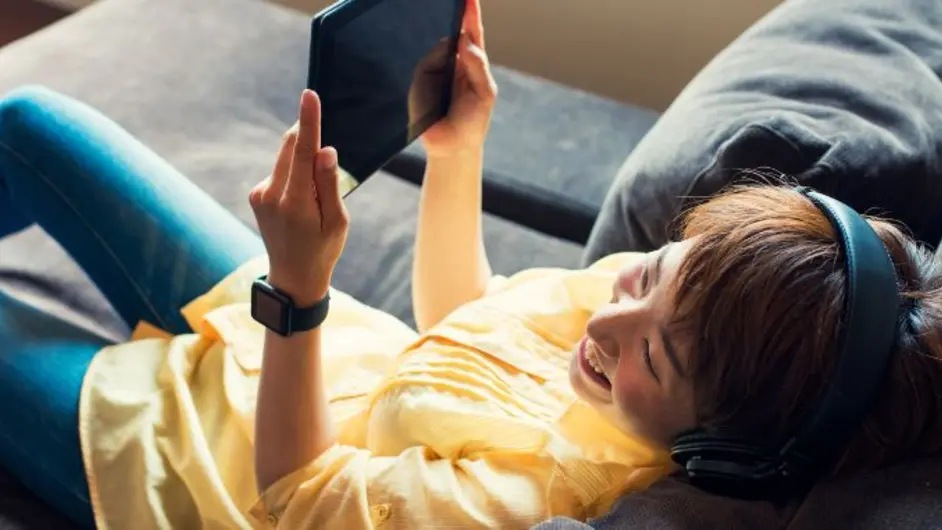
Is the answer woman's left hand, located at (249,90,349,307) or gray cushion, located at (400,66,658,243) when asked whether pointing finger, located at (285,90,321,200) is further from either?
gray cushion, located at (400,66,658,243)

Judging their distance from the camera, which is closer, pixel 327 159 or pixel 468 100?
pixel 327 159

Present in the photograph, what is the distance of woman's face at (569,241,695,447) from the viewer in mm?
760

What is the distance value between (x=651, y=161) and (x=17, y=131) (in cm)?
66

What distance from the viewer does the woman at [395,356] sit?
711 mm

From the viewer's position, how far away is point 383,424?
0.90m

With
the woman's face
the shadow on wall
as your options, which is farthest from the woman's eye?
the shadow on wall

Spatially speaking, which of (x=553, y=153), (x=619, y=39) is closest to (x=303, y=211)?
(x=553, y=153)

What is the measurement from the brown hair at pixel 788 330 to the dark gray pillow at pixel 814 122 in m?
0.23

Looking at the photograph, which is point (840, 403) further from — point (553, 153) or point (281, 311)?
point (553, 153)

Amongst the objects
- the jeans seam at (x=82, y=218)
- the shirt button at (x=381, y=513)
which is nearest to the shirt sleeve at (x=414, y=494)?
the shirt button at (x=381, y=513)

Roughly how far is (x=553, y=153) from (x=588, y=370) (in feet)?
2.39

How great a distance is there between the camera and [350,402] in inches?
39.2

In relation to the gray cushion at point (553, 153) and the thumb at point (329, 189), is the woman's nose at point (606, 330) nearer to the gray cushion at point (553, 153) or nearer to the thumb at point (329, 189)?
the thumb at point (329, 189)

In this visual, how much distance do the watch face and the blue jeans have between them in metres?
0.26
